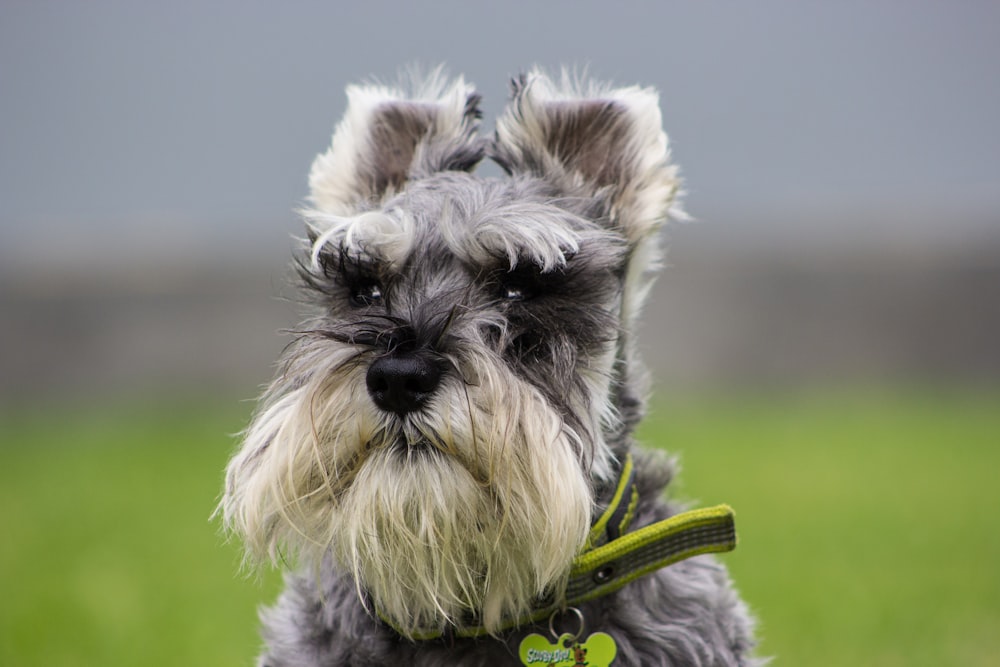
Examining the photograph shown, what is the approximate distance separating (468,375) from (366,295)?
2.00 ft

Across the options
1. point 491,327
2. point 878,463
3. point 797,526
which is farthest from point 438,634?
point 878,463

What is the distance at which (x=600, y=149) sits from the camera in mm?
3705

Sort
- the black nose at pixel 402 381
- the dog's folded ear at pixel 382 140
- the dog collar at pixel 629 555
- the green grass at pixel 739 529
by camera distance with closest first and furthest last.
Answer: the black nose at pixel 402 381
the dog collar at pixel 629 555
the dog's folded ear at pixel 382 140
the green grass at pixel 739 529

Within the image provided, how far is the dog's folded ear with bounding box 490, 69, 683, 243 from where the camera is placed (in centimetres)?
360

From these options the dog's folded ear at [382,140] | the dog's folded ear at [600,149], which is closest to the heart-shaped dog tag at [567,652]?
the dog's folded ear at [600,149]

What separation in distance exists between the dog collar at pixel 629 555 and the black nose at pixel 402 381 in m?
0.68

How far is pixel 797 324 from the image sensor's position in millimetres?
14414

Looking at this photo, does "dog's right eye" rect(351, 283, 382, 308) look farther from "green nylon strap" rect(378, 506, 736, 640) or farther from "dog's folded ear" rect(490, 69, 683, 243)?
"green nylon strap" rect(378, 506, 736, 640)

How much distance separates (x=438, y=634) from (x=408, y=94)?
2.04 meters

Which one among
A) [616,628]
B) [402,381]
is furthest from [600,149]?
[616,628]

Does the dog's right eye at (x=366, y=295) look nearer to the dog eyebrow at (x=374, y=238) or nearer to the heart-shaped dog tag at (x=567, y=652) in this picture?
the dog eyebrow at (x=374, y=238)

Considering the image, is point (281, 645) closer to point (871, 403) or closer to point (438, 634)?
point (438, 634)

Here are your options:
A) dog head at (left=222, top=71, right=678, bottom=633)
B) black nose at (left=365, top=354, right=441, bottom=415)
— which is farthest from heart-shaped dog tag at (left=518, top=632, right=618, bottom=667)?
black nose at (left=365, top=354, right=441, bottom=415)

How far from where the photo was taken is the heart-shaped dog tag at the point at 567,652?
10.2ft
